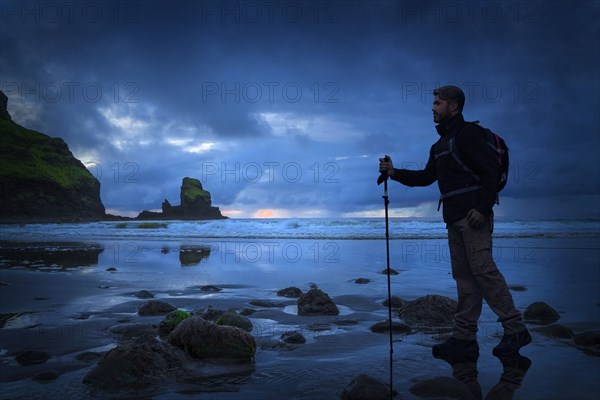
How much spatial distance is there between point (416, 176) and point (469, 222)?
3.47 ft

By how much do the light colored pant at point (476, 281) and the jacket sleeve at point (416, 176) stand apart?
29.2 inches

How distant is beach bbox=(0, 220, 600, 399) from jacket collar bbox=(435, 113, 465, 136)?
→ 2395 mm

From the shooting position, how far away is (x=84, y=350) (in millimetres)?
4328

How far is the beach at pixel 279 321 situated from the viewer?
3.26 meters

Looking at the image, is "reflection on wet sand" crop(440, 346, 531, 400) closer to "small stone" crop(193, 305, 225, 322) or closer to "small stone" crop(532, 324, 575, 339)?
"small stone" crop(532, 324, 575, 339)

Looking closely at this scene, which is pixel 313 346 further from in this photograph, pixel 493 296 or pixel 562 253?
pixel 562 253

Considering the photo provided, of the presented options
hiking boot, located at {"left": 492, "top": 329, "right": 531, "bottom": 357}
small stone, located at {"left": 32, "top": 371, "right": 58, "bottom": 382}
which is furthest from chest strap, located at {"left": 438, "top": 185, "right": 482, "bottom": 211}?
small stone, located at {"left": 32, "top": 371, "right": 58, "bottom": 382}

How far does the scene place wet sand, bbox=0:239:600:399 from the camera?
10.7ft

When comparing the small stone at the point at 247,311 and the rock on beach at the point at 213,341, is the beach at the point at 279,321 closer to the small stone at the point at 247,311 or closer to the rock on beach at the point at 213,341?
the small stone at the point at 247,311

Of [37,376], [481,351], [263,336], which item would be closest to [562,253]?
[481,351]

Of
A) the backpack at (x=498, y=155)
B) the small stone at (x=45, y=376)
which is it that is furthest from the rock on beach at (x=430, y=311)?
the small stone at (x=45, y=376)

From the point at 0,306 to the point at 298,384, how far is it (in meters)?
6.01

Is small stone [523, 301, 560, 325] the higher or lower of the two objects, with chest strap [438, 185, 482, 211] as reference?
lower

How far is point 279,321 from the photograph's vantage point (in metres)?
5.87
